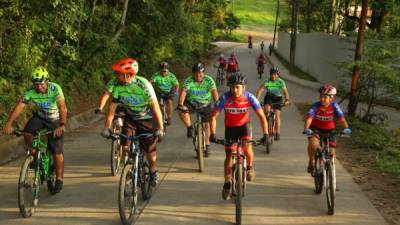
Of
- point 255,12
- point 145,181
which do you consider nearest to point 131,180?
point 145,181

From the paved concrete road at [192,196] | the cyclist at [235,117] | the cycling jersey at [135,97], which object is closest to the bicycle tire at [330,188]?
the paved concrete road at [192,196]

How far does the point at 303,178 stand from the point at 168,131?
5.86 metres

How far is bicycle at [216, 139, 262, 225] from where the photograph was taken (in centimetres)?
672

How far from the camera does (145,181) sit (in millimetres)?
7750

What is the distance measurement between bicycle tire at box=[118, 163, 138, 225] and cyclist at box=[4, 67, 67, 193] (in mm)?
1387

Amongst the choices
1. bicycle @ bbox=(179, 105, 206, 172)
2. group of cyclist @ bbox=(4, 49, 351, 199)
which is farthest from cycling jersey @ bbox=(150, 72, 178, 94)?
group of cyclist @ bbox=(4, 49, 351, 199)

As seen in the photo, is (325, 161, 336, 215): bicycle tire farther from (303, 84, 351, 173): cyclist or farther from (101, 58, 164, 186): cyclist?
(101, 58, 164, 186): cyclist

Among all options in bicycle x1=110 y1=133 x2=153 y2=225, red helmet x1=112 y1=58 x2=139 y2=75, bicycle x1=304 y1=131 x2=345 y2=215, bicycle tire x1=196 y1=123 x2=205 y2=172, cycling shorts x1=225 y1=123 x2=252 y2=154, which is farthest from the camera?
bicycle tire x1=196 y1=123 x2=205 y2=172

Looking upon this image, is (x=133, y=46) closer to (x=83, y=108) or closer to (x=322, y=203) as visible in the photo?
(x=83, y=108)

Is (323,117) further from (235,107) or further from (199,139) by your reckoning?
(199,139)

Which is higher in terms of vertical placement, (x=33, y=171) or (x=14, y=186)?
(x=33, y=171)

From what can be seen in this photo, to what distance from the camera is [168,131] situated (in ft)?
48.5

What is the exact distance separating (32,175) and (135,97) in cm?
174

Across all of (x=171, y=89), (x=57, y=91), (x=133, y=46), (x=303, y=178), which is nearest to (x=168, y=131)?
(x=171, y=89)
